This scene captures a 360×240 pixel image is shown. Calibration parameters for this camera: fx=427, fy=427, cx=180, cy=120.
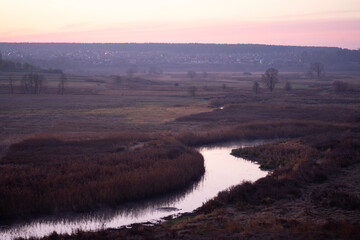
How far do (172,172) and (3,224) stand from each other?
9.72 metres

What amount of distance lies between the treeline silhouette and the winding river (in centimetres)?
67

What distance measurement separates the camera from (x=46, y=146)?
1230 inches

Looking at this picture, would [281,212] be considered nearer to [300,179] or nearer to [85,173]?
[300,179]

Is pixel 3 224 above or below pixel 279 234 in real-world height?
below

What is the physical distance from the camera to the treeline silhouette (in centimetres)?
1930

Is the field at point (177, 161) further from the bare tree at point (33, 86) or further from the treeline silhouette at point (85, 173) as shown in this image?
the bare tree at point (33, 86)

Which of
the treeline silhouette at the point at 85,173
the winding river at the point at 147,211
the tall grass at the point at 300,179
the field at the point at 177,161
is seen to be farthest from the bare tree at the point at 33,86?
the tall grass at the point at 300,179

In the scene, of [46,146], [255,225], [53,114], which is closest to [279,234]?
[255,225]

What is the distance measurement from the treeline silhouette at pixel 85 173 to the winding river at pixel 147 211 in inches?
26.2

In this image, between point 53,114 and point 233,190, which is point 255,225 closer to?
point 233,190

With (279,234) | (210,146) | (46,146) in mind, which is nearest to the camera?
(279,234)

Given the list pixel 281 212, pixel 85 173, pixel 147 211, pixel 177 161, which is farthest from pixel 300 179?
pixel 85 173

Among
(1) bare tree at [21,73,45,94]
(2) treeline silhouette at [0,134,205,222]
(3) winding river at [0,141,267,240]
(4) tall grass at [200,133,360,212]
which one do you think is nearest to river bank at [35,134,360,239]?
(4) tall grass at [200,133,360,212]

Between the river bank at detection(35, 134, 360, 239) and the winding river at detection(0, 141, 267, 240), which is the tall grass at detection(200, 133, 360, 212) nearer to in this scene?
the river bank at detection(35, 134, 360, 239)
